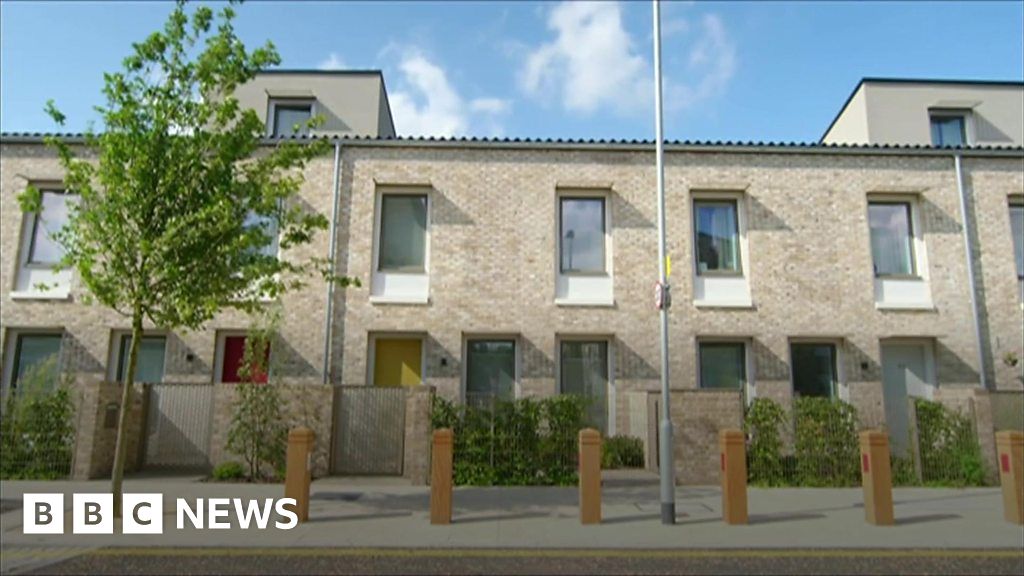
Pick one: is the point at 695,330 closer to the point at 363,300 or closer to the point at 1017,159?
the point at 363,300

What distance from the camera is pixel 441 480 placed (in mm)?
8984

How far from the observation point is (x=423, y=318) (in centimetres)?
1512

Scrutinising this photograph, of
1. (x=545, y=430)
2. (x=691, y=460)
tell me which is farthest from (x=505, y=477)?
(x=691, y=460)

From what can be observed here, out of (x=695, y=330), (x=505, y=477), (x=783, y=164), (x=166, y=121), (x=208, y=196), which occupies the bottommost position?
(x=505, y=477)

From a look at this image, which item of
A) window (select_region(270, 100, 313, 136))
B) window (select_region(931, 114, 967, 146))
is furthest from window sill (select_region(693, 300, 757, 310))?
window (select_region(270, 100, 313, 136))

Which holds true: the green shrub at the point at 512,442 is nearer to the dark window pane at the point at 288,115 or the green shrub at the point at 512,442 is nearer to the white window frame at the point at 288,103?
the dark window pane at the point at 288,115

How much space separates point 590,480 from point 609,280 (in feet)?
23.7

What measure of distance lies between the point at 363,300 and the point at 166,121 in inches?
254

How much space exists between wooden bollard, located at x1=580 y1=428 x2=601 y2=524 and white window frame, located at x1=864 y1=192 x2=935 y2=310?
384 inches

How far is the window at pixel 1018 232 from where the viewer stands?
1588 centimetres

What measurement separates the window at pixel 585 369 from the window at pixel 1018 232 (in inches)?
393

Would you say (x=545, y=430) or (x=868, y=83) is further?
(x=868, y=83)

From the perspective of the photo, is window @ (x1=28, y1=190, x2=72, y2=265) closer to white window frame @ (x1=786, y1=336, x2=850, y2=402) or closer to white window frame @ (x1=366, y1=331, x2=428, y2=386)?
white window frame @ (x1=366, y1=331, x2=428, y2=386)

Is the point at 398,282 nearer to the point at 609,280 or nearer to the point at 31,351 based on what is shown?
the point at 609,280
